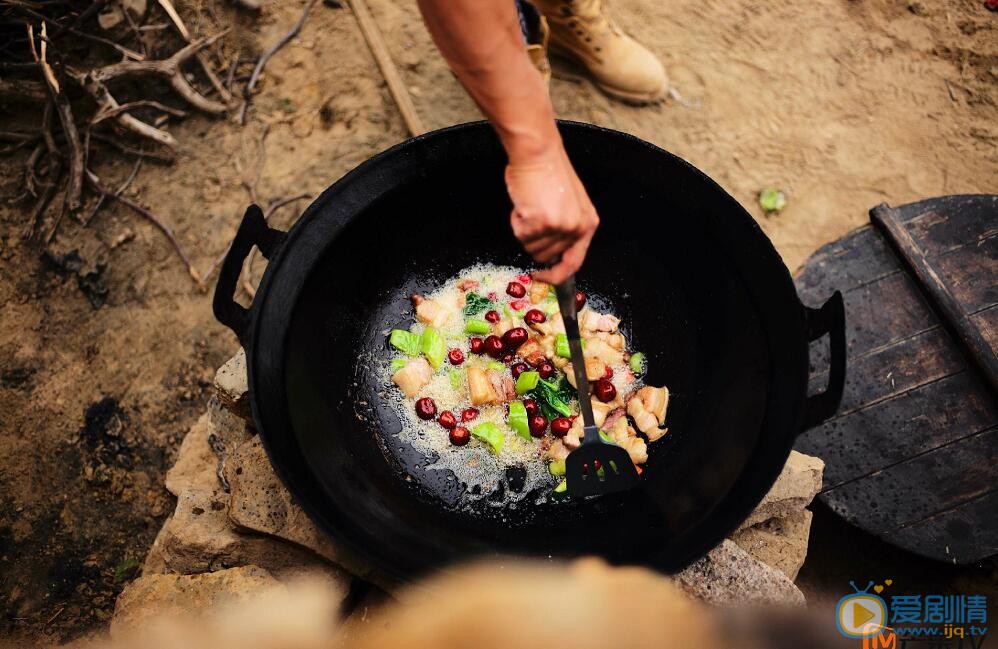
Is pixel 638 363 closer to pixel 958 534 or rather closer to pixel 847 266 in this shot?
pixel 847 266

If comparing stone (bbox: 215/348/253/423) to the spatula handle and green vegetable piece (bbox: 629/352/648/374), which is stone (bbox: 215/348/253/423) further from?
green vegetable piece (bbox: 629/352/648/374)

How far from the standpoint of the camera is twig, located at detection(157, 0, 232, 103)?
178 inches

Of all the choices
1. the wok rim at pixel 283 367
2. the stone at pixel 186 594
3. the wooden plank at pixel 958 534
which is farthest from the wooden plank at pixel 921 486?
the stone at pixel 186 594

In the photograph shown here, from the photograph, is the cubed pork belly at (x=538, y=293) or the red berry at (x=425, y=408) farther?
the cubed pork belly at (x=538, y=293)

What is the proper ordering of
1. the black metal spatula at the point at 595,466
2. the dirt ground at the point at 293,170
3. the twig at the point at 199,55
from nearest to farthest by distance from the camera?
the black metal spatula at the point at 595,466 → the dirt ground at the point at 293,170 → the twig at the point at 199,55

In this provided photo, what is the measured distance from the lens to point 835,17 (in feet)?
16.9

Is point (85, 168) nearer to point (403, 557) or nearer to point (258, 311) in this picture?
point (258, 311)

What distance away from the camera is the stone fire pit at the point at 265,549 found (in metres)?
2.55

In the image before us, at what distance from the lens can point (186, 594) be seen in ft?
8.50

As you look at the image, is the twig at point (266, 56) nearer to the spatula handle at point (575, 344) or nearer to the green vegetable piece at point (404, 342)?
the green vegetable piece at point (404, 342)

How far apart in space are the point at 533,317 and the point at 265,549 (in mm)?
1687

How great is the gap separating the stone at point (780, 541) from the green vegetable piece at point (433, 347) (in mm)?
1620

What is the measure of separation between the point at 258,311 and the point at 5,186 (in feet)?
10.8

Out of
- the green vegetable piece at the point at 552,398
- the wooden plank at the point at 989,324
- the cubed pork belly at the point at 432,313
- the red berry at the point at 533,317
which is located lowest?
the wooden plank at the point at 989,324
